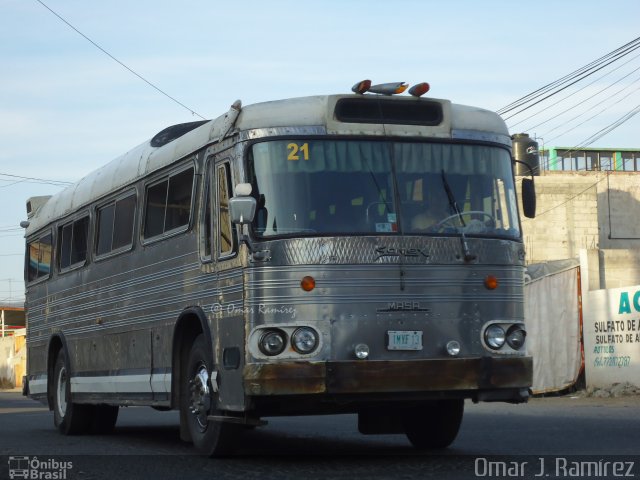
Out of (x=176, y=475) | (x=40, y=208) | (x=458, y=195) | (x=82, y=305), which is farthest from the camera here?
(x=40, y=208)

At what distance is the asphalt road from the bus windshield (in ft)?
6.34

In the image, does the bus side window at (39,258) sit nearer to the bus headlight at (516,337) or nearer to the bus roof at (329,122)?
the bus roof at (329,122)

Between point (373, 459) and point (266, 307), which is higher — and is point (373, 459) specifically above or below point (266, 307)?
below

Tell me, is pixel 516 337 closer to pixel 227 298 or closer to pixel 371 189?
pixel 371 189

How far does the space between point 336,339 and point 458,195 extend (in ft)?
5.45

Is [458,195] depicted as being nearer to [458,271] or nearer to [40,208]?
[458,271]

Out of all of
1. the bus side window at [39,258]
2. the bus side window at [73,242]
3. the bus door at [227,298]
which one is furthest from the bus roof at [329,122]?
the bus side window at [39,258]

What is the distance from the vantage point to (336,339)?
9.97 m

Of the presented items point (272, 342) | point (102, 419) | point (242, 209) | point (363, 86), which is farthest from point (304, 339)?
point (102, 419)

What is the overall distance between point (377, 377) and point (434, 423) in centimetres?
202

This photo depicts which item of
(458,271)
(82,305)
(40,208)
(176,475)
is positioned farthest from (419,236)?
(40,208)

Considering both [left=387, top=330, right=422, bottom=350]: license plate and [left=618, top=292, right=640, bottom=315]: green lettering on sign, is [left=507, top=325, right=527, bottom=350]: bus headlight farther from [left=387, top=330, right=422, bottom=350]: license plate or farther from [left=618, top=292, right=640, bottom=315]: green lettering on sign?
[left=618, top=292, right=640, bottom=315]: green lettering on sign

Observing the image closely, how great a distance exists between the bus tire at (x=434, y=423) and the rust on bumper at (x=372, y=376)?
3.50 feet

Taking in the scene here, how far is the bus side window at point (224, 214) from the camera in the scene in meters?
10.8
